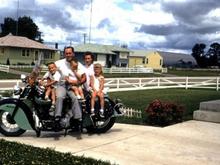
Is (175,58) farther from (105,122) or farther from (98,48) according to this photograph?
(105,122)

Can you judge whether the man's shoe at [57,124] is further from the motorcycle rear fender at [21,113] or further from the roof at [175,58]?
the roof at [175,58]

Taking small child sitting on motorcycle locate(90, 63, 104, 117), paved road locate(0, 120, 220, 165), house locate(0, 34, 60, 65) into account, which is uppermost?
house locate(0, 34, 60, 65)

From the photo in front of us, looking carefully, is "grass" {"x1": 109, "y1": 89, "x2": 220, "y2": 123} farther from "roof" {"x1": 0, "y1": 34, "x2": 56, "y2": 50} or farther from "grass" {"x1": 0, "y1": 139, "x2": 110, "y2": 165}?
"roof" {"x1": 0, "y1": 34, "x2": 56, "y2": 50}

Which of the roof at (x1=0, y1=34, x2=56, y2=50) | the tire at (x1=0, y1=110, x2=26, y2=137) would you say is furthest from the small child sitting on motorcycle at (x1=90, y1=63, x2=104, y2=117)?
the roof at (x1=0, y1=34, x2=56, y2=50)

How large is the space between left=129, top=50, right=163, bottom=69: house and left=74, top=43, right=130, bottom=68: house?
8.60m

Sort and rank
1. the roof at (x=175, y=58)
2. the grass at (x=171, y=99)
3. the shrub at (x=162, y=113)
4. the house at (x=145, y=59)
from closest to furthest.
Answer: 1. the shrub at (x=162, y=113)
2. the grass at (x=171, y=99)
3. the house at (x=145, y=59)
4. the roof at (x=175, y=58)

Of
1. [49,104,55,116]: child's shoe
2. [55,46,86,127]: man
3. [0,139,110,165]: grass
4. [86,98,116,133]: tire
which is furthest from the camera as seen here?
[86,98,116,133]: tire

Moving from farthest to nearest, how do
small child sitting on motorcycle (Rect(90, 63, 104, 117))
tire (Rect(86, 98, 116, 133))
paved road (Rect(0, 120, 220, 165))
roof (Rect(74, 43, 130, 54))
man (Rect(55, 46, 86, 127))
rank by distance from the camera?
roof (Rect(74, 43, 130, 54))
tire (Rect(86, 98, 116, 133))
small child sitting on motorcycle (Rect(90, 63, 104, 117))
man (Rect(55, 46, 86, 127))
paved road (Rect(0, 120, 220, 165))

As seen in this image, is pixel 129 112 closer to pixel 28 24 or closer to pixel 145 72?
pixel 145 72

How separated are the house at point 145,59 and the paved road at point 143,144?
91.3 metres

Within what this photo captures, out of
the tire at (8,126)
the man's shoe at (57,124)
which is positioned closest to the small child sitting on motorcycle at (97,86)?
the man's shoe at (57,124)

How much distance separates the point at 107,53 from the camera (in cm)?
8506

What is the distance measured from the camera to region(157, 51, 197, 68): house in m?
123

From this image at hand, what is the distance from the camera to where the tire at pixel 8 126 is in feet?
29.6
